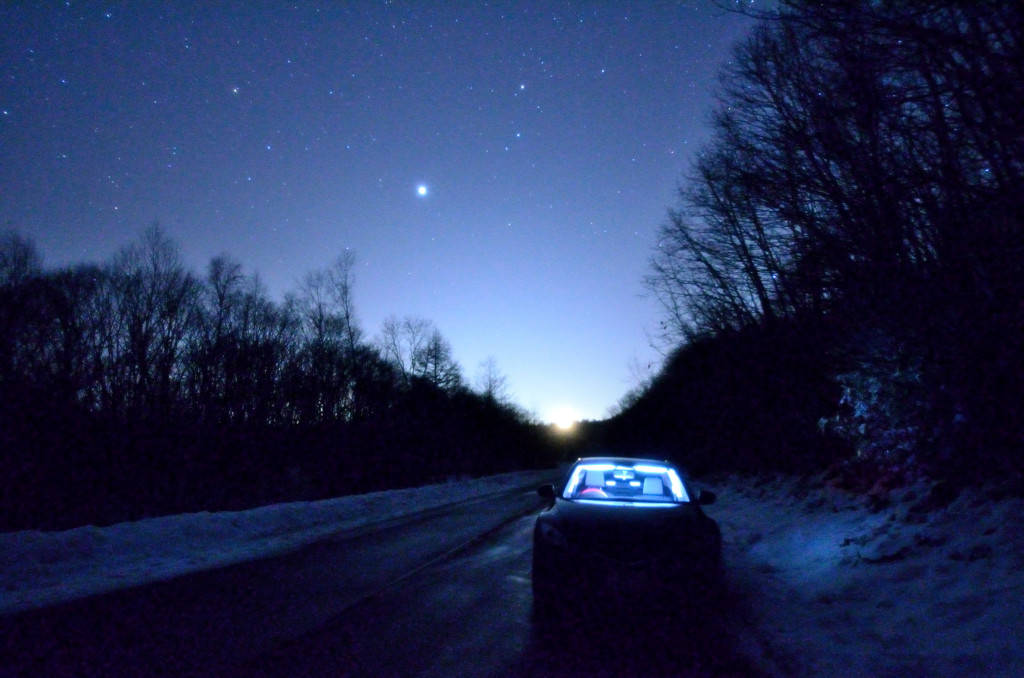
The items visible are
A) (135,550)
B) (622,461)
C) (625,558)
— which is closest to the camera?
(625,558)

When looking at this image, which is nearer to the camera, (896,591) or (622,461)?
(896,591)

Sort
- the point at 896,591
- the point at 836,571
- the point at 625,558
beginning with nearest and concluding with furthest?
the point at 625,558, the point at 896,591, the point at 836,571

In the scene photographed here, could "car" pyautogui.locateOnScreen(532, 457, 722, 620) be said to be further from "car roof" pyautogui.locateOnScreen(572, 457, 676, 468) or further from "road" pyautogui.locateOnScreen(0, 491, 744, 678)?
"car roof" pyautogui.locateOnScreen(572, 457, 676, 468)

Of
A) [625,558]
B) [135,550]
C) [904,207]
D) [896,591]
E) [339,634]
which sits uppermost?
[904,207]

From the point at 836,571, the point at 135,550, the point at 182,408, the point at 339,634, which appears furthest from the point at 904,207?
the point at 182,408

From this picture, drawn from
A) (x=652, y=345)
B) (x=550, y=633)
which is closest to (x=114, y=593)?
(x=550, y=633)

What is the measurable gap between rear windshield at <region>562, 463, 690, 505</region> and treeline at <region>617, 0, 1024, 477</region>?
4.22m

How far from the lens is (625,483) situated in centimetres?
905

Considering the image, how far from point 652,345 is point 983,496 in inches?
724

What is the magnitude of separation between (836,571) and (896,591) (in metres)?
1.85

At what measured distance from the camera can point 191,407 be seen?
36.2 meters

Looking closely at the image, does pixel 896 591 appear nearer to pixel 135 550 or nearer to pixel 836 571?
Answer: pixel 836 571

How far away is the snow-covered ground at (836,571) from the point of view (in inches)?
218

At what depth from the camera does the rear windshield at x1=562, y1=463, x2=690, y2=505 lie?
8602 millimetres
